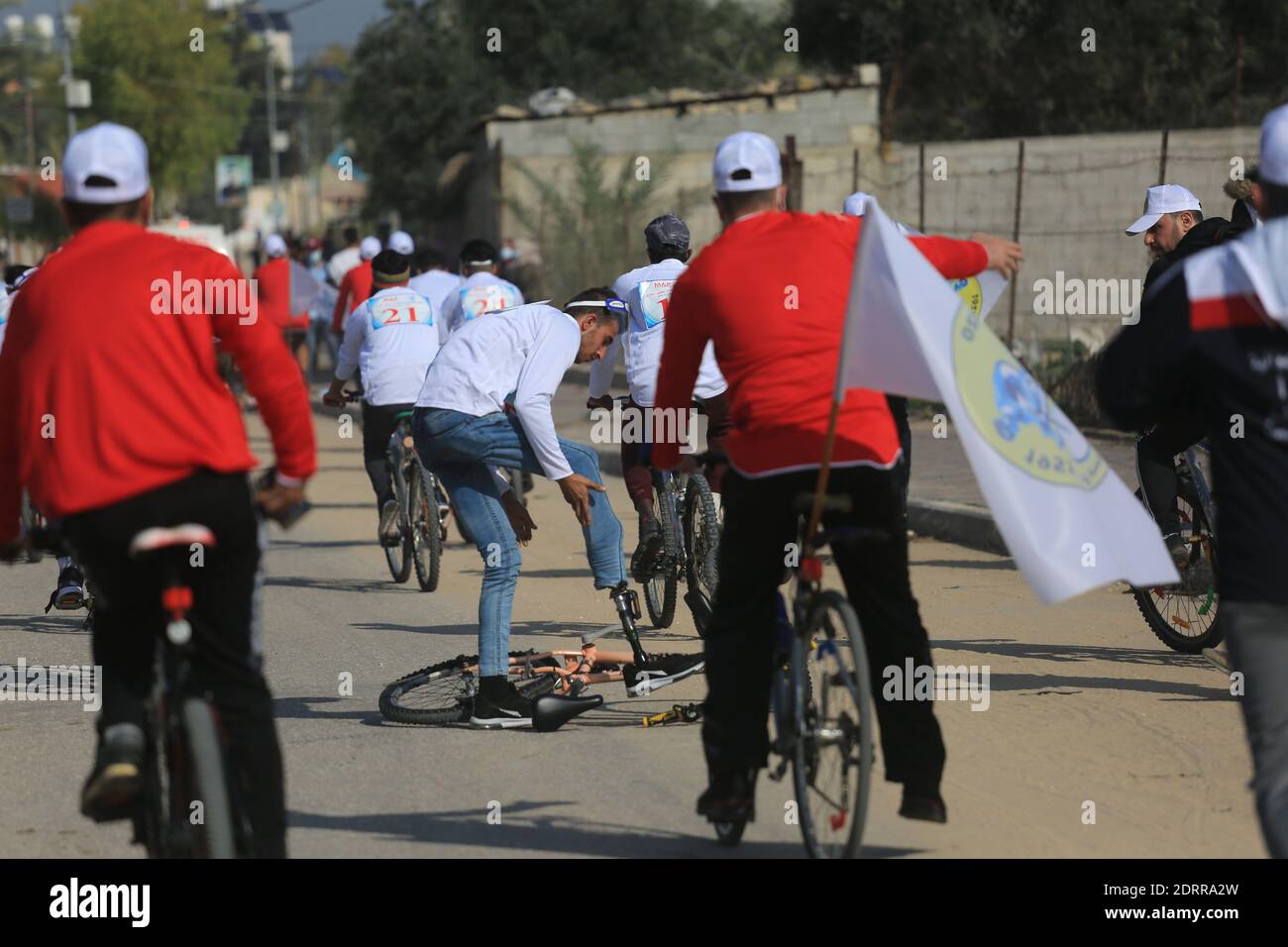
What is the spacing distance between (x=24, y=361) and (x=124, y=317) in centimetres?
30

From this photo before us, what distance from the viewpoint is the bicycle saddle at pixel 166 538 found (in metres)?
4.57

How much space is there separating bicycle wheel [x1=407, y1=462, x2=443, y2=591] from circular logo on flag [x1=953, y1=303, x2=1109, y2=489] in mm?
6705

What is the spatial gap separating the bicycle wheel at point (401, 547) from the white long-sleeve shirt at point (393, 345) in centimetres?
52

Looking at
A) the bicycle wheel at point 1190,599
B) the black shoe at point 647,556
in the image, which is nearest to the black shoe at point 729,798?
the bicycle wheel at point 1190,599

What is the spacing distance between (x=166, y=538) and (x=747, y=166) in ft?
6.76

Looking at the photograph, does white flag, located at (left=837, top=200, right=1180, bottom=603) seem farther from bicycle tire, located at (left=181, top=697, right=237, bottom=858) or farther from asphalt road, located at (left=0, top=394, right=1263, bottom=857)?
bicycle tire, located at (left=181, top=697, right=237, bottom=858)

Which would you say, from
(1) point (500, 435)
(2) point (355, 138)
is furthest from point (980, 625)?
(2) point (355, 138)

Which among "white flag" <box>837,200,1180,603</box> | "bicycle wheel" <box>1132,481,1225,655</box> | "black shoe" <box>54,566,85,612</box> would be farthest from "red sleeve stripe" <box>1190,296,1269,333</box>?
"black shoe" <box>54,566,85,612</box>

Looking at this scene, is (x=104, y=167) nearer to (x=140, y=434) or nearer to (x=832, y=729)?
(x=140, y=434)

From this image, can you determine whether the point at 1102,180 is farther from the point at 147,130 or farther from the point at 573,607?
the point at 147,130

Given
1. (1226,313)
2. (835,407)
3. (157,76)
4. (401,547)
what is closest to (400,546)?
(401,547)

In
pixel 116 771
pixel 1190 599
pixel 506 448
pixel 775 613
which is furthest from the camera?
pixel 1190 599

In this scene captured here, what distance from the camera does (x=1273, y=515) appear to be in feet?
13.9

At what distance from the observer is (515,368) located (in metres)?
8.19
